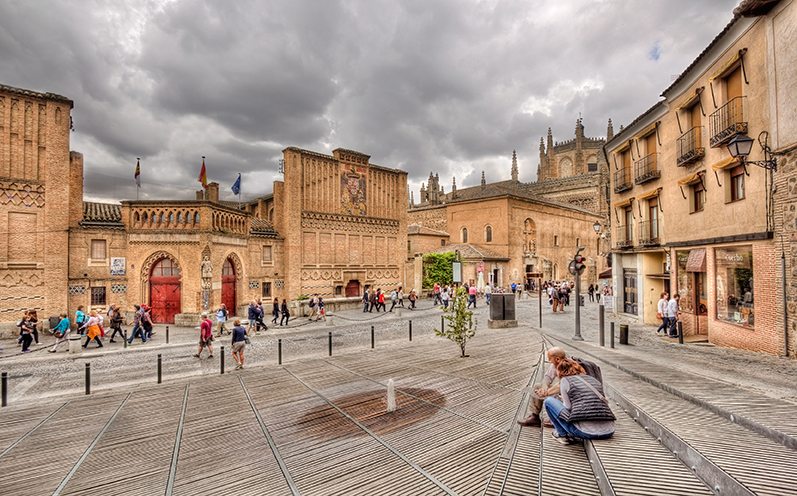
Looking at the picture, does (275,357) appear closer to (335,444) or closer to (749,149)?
(335,444)

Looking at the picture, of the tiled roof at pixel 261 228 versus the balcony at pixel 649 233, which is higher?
the tiled roof at pixel 261 228

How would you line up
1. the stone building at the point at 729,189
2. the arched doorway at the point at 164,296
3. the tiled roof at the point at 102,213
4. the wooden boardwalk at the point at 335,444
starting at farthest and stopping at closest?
1. the arched doorway at the point at 164,296
2. the tiled roof at the point at 102,213
3. the stone building at the point at 729,189
4. the wooden boardwalk at the point at 335,444

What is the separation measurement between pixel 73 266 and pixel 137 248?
304 cm

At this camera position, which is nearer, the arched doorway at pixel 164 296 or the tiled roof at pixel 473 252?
the arched doorway at pixel 164 296

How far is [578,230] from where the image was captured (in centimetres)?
5256

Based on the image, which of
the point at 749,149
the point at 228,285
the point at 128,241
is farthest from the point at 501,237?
the point at 128,241

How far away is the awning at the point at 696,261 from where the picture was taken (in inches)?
548

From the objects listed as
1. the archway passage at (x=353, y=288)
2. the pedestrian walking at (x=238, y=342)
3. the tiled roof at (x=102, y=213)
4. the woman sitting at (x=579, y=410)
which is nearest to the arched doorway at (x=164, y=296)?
the tiled roof at (x=102, y=213)

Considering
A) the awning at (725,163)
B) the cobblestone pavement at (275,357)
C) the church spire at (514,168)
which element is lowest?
the cobblestone pavement at (275,357)

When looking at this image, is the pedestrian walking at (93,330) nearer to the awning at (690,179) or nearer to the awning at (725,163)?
the awning at (725,163)

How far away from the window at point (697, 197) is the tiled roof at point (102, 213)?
28.7m

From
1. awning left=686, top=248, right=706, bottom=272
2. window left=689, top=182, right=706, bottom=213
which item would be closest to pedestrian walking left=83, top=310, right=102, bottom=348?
awning left=686, top=248, right=706, bottom=272

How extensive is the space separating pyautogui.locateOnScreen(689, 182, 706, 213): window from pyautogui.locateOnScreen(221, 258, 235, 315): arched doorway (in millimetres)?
24708

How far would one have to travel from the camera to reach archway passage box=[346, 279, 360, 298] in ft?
103
